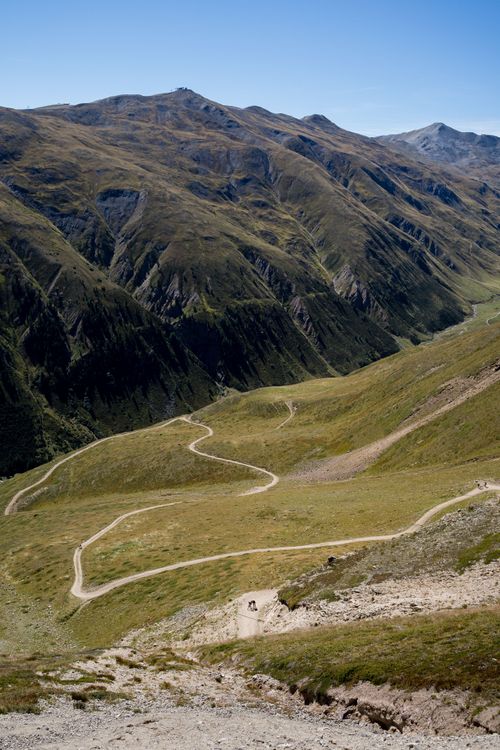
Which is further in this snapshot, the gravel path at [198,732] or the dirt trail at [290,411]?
the dirt trail at [290,411]

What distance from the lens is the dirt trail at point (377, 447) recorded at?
107625 millimetres

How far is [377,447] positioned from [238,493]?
101 ft

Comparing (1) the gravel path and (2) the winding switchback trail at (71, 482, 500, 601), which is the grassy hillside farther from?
(2) the winding switchback trail at (71, 482, 500, 601)

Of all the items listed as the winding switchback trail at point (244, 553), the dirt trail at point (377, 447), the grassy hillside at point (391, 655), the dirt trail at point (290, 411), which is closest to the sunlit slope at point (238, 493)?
the dirt trail at point (290, 411)

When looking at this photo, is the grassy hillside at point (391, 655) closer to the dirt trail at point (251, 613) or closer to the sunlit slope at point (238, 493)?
the dirt trail at point (251, 613)

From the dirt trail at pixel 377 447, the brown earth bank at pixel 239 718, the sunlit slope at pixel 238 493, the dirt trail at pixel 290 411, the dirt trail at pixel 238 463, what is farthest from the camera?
the dirt trail at pixel 290 411

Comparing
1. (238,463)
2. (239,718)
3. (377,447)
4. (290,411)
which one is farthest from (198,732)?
(290,411)

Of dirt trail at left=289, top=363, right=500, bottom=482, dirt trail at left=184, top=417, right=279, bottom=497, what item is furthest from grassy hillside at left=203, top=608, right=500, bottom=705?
dirt trail at left=289, top=363, right=500, bottom=482

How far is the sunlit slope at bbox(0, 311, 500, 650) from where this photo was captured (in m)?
60.5

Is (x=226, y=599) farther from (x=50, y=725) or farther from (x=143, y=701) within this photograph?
(x=50, y=725)

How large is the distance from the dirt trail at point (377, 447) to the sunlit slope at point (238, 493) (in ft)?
4.90

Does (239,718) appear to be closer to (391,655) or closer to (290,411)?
(391,655)

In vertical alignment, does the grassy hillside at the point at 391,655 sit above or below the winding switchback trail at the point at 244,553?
above

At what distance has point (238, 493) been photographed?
4272 inches
